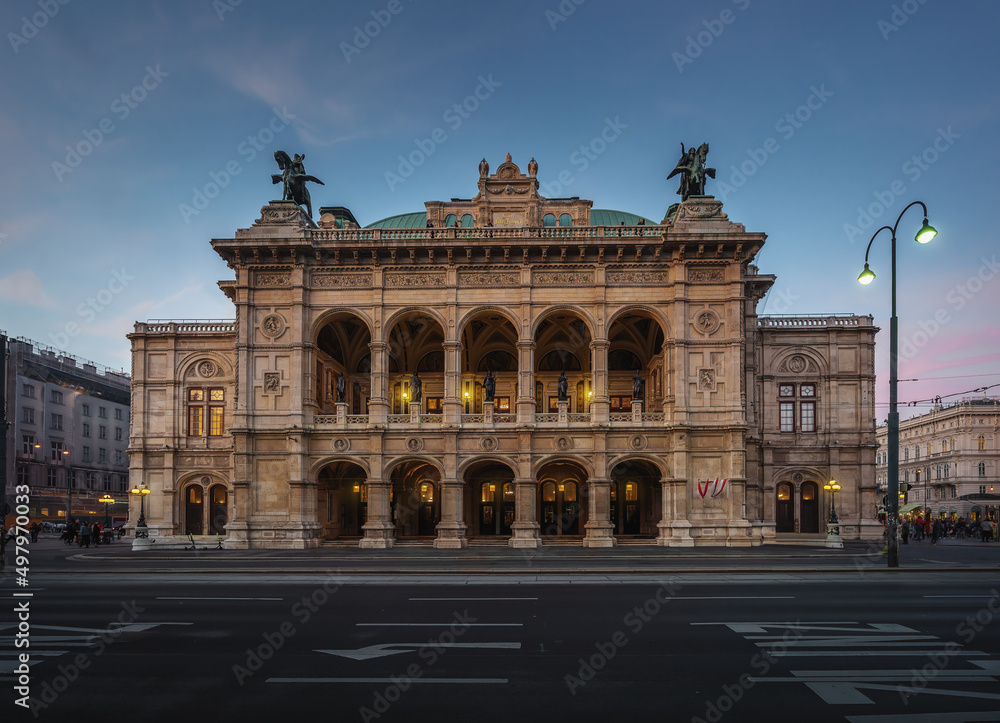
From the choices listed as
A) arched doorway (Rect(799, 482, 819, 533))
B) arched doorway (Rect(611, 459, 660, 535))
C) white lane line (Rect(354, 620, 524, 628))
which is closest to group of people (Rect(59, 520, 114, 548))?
arched doorway (Rect(611, 459, 660, 535))

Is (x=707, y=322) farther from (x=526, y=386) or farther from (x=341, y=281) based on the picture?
(x=341, y=281)

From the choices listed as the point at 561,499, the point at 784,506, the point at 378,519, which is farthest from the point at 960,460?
the point at 378,519

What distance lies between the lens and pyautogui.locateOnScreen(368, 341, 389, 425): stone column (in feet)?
→ 128

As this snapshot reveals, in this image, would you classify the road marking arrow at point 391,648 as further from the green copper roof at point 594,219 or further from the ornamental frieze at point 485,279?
the green copper roof at point 594,219

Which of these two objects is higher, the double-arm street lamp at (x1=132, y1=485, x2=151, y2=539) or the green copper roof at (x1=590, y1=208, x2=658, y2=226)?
the green copper roof at (x1=590, y1=208, x2=658, y2=226)

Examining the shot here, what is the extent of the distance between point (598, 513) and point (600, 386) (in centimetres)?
658

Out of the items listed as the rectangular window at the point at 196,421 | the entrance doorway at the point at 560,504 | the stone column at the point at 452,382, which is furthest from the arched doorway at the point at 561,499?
the rectangular window at the point at 196,421

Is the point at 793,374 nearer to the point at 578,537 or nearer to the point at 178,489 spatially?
the point at 578,537

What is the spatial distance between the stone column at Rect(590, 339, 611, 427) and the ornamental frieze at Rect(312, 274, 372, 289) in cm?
1276

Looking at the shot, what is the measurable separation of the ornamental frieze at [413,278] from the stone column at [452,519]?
419 inches

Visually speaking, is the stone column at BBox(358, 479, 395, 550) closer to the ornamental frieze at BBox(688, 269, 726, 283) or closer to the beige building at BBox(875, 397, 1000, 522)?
the ornamental frieze at BBox(688, 269, 726, 283)

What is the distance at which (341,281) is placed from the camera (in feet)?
132

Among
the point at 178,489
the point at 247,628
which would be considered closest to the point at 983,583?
the point at 247,628

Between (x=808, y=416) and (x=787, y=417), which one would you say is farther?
(x=787, y=417)
